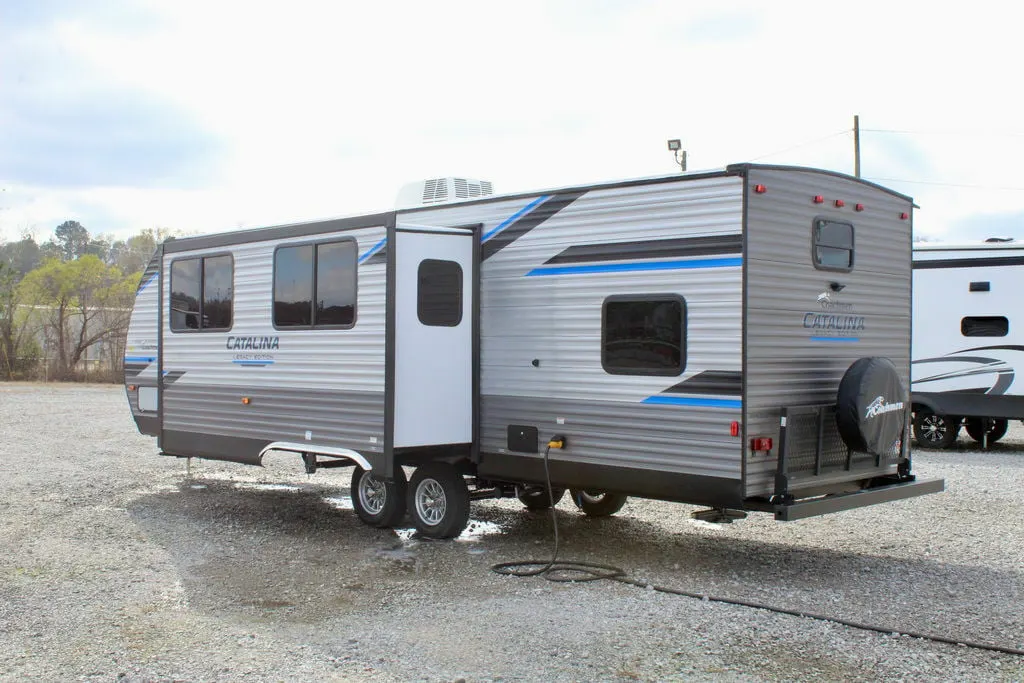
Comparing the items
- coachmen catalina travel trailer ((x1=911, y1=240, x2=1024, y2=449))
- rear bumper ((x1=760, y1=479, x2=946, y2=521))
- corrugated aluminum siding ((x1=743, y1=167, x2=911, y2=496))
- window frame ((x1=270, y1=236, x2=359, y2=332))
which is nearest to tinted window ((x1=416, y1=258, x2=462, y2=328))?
window frame ((x1=270, y1=236, x2=359, y2=332))

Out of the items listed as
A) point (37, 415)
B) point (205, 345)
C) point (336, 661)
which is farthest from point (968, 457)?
point (37, 415)

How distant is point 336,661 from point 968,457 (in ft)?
37.8

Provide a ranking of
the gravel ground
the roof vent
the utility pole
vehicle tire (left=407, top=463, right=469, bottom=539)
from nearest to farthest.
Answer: the gravel ground → vehicle tire (left=407, top=463, right=469, bottom=539) → the roof vent → the utility pole

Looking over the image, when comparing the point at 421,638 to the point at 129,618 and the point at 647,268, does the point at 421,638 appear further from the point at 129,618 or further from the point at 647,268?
the point at 647,268

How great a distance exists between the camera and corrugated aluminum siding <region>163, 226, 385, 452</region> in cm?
838

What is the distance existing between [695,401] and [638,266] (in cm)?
110

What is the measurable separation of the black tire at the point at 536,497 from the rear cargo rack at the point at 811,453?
216cm

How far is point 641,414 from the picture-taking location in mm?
7371

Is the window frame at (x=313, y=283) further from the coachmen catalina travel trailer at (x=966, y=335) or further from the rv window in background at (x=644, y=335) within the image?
the coachmen catalina travel trailer at (x=966, y=335)

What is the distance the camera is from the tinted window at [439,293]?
8.32 metres

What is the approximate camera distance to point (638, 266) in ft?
24.4

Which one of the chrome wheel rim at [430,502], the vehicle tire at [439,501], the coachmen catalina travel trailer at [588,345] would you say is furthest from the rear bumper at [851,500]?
the chrome wheel rim at [430,502]

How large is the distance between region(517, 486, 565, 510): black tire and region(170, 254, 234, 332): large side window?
332 cm

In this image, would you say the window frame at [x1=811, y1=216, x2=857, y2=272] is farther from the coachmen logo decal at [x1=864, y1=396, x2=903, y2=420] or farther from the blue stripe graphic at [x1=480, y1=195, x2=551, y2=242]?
the blue stripe graphic at [x1=480, y1=195, x2=551, y2=242]
